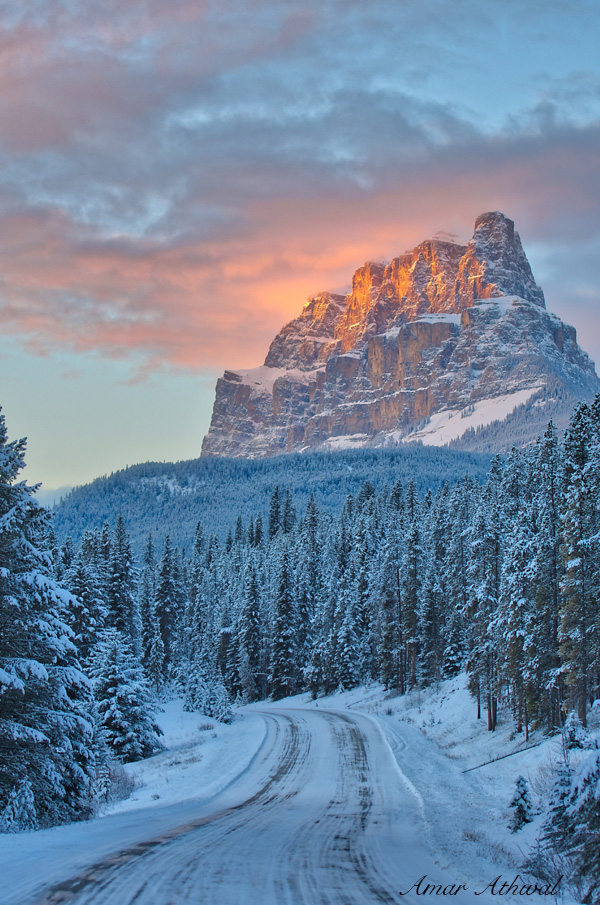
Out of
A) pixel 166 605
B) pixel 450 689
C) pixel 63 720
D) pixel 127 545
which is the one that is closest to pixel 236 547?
pixel 166 605

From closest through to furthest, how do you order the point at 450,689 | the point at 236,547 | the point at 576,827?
the point at 576,827, the point at 450,689, the point at 236,547

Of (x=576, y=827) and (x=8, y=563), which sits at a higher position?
(x=8, y=563)

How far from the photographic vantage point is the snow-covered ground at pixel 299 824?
34.5 feet

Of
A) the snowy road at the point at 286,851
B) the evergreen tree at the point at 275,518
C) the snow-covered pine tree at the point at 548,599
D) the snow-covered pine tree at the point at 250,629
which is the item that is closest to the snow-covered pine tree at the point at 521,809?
the snowy road at the point at 286,851

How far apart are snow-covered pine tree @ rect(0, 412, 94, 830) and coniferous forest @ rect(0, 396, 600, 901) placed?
0.05 meters

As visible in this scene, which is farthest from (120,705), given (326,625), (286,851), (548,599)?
(326,625)

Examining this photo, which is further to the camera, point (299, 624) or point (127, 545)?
point (299, 624)

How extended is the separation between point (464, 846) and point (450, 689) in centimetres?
3691

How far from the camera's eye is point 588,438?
31.8 meters

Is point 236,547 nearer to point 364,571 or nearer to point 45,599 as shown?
point 364,571

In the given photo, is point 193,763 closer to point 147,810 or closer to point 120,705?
point 120,705

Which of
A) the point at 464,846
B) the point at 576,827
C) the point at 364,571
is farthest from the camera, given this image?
the point at 364,571

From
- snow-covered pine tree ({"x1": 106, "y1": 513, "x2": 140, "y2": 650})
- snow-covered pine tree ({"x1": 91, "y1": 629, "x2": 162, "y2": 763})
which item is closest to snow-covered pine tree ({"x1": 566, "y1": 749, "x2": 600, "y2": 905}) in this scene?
snow-covered pine tree ({"x1": 91, "y1": 629, "x2": 162, "y2": 763})
